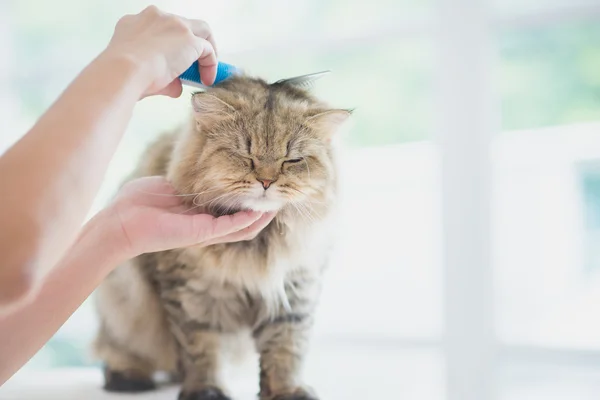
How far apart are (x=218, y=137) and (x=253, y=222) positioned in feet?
0.71

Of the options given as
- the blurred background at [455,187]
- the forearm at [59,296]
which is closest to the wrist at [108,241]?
the forearm at [59,296]

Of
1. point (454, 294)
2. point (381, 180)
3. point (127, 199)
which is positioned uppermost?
point (381, 180)

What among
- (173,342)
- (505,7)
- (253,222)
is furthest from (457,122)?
(173,342)

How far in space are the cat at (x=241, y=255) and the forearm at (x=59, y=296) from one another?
23cm

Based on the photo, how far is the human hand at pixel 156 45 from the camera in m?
0.96

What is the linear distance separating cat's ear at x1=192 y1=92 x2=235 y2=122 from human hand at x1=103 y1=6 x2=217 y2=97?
19 centimetres

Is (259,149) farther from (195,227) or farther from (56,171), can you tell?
(56,171)

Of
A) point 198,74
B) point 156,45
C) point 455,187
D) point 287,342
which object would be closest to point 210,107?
point 198,74

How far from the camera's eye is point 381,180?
7.96 feet

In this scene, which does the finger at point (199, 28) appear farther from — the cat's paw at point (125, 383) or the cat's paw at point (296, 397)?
the cat's paw at point (125, 383)

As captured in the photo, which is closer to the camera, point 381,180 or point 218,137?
point 218,137

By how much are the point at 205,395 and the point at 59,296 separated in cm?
49

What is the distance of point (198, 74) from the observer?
48.9 inches

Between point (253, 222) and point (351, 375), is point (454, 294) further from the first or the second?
point (253, 222)
